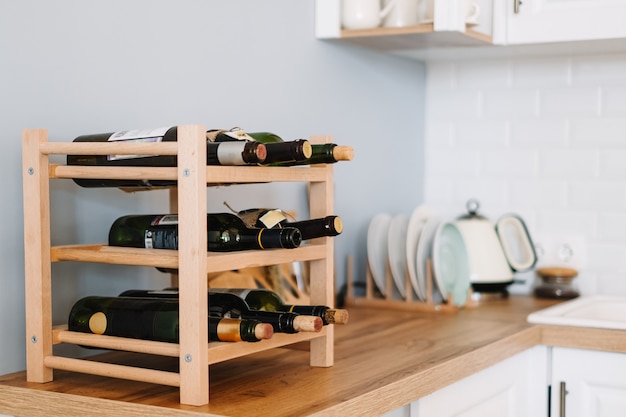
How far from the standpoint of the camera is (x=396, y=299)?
2.35 meters

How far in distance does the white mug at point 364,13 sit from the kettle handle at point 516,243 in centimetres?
71

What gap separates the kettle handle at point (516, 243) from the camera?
253cm

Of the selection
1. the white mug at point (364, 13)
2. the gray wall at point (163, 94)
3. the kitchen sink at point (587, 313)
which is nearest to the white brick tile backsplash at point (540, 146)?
the kitchen sink at point (587, 313)

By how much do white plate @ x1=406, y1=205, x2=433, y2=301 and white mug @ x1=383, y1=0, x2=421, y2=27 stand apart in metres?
0.47

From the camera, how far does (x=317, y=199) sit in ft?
5.03

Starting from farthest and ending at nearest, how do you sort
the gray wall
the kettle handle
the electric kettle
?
the kettle handle
the electric kettle
the gray wall

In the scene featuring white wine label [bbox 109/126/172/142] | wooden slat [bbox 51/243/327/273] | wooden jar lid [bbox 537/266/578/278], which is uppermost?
white wine label [bbox 109/126/172/142]

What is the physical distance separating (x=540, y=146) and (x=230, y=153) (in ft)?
5.09

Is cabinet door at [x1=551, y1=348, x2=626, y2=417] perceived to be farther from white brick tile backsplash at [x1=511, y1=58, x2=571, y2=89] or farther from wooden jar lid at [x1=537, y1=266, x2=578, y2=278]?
white brick tile backsplash at [x1=511, y1=58, x2=571, y2=89]

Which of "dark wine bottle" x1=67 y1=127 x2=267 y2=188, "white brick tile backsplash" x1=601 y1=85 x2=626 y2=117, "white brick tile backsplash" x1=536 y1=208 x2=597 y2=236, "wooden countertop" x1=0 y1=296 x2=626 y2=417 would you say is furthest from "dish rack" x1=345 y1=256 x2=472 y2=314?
"dark wine bottle" x1=67 y1=127 x2=267 y2=188

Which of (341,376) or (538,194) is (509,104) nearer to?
(538,194)

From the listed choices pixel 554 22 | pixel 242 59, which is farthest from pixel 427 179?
pixel 242 59

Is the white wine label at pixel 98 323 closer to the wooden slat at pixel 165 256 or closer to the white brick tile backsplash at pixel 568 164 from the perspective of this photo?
the wooden slat at pixel 165 256

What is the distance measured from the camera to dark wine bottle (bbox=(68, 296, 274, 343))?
128cm
